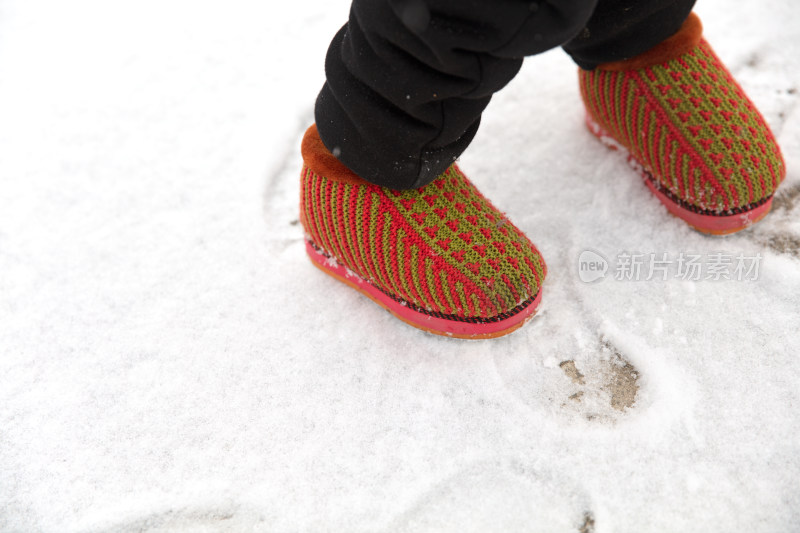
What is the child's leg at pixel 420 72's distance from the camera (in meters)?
0.51

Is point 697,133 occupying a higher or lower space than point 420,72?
lower

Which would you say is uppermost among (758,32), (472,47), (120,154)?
(472,47)

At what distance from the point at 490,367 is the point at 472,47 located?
1.27ft

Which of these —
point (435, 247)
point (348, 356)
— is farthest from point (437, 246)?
point (348, 356)

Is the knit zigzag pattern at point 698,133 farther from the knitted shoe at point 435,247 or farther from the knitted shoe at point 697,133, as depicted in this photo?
the knitted shoe at point 435,247

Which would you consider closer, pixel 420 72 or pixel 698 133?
pixel 420 72

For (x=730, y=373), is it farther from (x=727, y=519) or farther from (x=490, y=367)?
(x=490, y=367)

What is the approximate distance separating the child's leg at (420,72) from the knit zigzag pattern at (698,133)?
0.97ft

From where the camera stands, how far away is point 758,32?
44.1 inches

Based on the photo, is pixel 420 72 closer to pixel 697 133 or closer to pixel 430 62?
pixel 430 62

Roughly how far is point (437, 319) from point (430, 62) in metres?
0.33

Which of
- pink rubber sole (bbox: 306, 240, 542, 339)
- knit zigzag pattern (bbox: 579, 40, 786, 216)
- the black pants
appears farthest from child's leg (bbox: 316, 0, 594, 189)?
knit zigzag pattern (bbox: 579, 40, 786, 216)

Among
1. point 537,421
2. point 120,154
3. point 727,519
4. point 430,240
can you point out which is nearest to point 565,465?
point 537,421

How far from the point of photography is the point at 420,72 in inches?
21.7
